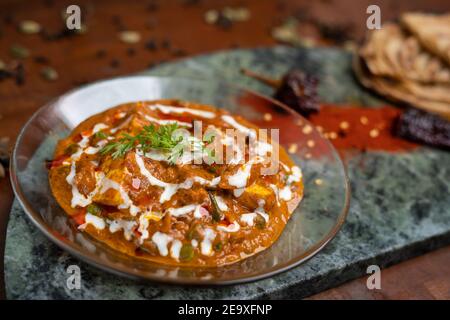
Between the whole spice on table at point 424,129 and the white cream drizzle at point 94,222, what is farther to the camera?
the whole spice on table at point 424,129

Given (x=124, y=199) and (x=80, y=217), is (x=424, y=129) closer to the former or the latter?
(x=124, y=199)

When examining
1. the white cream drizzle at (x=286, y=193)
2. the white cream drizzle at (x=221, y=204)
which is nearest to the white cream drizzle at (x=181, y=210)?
the white cream drizzle at (x=221, y=204)

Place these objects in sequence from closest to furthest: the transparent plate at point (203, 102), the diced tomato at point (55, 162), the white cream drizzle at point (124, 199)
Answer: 1. the transparent plate at point (203, 102)
2. the white cream drizzle at point (124, 199)
3. the diced tomato at point (55, 162)

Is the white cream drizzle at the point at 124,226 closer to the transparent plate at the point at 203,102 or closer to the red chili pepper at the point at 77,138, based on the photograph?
the transparent plate at the point at 203,102

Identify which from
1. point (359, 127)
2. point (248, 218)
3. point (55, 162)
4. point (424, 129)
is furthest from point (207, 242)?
point (424, 129)

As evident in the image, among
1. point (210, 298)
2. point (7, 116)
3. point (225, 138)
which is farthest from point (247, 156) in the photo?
point (7, 116)

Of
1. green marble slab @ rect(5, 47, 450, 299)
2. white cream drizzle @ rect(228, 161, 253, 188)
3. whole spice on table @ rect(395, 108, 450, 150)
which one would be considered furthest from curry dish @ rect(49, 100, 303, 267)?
whole spice on table @ rect(395, 108, 450, 150)
